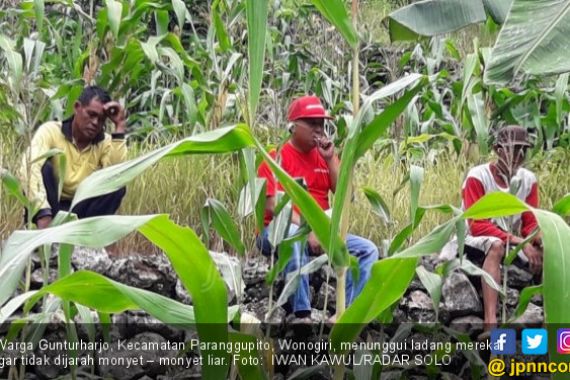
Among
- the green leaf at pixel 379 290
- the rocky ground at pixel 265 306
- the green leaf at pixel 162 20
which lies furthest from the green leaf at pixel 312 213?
the green leaf at pixel 162 20

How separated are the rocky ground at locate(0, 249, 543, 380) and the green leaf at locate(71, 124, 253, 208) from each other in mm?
1871

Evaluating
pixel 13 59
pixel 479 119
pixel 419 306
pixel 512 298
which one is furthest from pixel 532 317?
pixel 13 59

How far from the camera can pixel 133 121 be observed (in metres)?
7.15

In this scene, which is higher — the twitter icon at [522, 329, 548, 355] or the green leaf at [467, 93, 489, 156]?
the green leaf at [467, 93, 489, 156]

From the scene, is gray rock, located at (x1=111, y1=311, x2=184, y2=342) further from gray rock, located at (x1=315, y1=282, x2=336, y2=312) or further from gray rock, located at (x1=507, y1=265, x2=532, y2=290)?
gray rock, located at (x1=507, y1=265, x2=532, y2=290)

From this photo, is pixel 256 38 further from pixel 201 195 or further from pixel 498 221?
pixel 201 195

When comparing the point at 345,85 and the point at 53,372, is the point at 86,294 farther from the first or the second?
the point at 345,85

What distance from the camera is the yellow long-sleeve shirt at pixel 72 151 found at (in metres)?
4.39

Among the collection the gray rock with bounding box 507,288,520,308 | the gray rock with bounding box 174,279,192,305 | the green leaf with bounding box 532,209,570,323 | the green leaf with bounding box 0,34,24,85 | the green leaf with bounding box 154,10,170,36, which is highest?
the green leaf with bounding box 154,10,170,36

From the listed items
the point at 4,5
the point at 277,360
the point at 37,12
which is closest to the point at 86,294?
the point at 277,360

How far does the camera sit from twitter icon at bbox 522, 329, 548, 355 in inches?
123

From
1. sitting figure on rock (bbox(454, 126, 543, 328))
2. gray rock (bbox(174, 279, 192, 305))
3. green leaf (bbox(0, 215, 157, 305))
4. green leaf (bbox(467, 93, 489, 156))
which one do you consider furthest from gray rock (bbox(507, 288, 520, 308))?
green leaf (bbox(0, 215, 157, 305))

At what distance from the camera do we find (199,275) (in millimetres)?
1702

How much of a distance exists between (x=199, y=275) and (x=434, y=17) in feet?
2.68
